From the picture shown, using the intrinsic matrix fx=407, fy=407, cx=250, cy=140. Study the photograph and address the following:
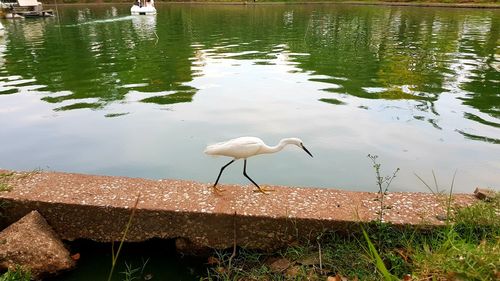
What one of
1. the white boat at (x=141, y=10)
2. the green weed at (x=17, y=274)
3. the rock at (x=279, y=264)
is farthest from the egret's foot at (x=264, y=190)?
the white boat at (x=141, y=10)

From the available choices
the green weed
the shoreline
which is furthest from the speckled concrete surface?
the shoreline

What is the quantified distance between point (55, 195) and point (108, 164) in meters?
2.64

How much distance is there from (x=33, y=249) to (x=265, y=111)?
6724mm

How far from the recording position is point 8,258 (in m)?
3.90

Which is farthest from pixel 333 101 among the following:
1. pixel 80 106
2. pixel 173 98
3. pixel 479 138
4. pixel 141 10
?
pixel 141 10

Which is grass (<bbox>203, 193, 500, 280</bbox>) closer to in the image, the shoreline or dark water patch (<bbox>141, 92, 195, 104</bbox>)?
dark water patch (<bbox>141, 92, 195, 104</bbox>)

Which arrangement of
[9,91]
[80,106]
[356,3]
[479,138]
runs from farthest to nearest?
[356,3] < [9,91] < [80,106] < [479,138]

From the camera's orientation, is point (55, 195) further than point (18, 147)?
No

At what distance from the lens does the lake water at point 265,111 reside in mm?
6969

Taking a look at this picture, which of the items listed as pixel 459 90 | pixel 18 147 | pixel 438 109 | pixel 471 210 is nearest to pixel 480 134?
pixel 438 109

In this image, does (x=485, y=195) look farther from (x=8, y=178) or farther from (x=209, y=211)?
(x=8, y=178)

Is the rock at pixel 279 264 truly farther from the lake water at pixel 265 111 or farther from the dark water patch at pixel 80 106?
the dark water patch at pixel 80 106

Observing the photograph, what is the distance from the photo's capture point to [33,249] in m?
3.98

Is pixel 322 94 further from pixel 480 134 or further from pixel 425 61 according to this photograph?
pixel 425 61
